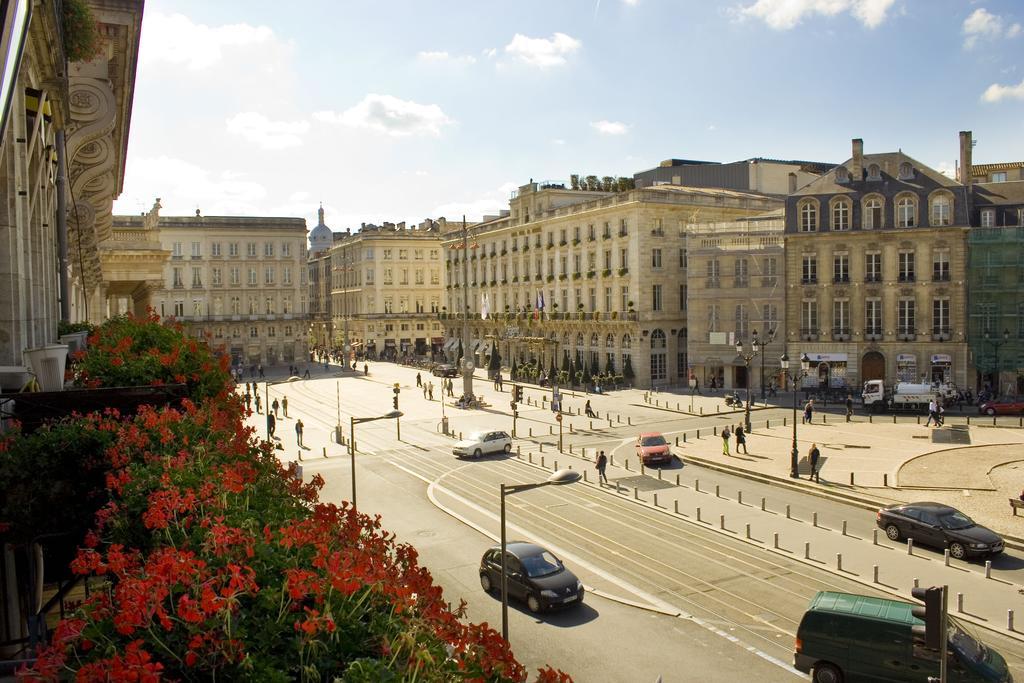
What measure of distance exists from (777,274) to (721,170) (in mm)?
24601

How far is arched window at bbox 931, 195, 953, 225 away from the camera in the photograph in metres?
55.6

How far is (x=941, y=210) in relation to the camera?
55.8 metres

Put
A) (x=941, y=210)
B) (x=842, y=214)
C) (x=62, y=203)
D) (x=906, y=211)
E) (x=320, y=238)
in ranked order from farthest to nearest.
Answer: (x=320, y=238)
(x=842, y=214)
(x=906, y=211)
(x=941, y=210)
(x=62, y=203)

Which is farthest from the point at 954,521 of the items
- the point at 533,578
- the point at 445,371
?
the point at 445,371

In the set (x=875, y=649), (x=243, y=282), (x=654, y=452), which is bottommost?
(x=875, y=649)

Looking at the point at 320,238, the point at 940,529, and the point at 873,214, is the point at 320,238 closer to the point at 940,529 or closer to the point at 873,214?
the point at 873,214

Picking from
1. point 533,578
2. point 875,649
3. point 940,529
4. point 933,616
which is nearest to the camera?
point 933,616

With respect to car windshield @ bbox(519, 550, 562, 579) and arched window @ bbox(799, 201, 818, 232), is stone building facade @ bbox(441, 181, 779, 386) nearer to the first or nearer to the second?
arched window @ bbox(799, 201, 818, 232)

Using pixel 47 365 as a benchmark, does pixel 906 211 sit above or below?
above

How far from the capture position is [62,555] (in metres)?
9.51

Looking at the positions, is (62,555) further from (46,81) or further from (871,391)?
(871,391)

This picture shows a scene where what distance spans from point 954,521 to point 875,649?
997cm

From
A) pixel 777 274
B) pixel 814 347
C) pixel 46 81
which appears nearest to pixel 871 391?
pixel 814 347

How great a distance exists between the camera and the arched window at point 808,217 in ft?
194
